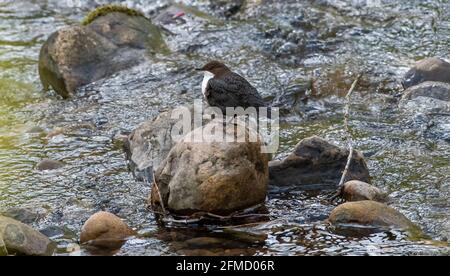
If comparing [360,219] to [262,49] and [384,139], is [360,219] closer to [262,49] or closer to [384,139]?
[384,139]

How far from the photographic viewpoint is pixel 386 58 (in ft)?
32.6

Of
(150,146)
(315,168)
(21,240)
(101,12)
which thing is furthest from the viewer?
(101,12)

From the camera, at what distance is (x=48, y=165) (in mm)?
7680

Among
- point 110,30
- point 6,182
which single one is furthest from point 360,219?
point 110,30

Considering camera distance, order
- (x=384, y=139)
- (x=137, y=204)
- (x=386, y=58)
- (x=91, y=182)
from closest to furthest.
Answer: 1. (x=137, y=204)
2. (x=91, y=182)
3. (x=384, y=139)
4. (x=386, y=58)

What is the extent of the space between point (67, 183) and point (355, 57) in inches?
165

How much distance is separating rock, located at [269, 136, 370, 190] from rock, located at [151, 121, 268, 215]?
1.68 ft

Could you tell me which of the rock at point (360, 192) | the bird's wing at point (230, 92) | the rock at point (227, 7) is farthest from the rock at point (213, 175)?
the rock at point (227, 7)

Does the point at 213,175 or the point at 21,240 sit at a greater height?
the point at 213,175

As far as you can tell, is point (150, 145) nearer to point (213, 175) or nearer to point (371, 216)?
point (213, 175)

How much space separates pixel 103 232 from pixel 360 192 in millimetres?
1961

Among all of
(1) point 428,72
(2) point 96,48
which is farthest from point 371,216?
(2) point 96,48

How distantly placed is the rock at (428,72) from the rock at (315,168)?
256cm

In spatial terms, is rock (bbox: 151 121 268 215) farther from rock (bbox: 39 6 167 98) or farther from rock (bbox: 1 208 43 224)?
rock (bbox: 39 6 167 98)
